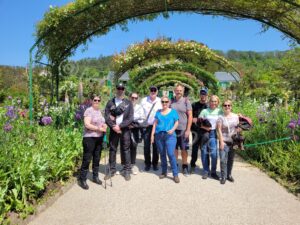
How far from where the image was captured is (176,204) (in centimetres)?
416

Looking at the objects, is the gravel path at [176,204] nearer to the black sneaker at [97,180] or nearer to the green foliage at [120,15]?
the black sneaker at [97,180]

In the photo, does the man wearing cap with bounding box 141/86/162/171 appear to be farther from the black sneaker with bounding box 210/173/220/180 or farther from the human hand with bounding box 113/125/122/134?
the black sneaker with bounding box 210/173/220/180

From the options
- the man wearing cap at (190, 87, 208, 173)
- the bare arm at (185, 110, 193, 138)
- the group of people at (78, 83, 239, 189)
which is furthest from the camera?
the man wearing cap at (190, 87, 208, 173)

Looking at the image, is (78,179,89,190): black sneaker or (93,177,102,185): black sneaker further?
(93,177,102,185): black sneaker

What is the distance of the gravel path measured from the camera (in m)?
3.69

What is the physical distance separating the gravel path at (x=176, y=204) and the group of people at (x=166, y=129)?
253 mm

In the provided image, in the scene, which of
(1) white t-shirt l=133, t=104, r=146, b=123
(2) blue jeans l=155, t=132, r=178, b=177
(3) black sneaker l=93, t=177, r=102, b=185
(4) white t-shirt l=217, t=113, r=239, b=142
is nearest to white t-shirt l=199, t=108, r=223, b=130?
(4) white t-shirt l=217, t=113, r=239, b=142

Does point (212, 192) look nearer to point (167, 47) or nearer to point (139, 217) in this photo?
point (139, 217)

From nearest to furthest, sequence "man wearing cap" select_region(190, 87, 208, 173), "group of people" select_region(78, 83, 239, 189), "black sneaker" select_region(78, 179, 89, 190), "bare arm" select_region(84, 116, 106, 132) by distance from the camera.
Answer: "bare arm" select_region(84, 116, 106, 132) → "black sneaker" select_region(78, 179, 89, 190) → "group of people" select_region(78, 83, 239, 189) → "man wearing cap" select_region(190, 87, 208, 173)

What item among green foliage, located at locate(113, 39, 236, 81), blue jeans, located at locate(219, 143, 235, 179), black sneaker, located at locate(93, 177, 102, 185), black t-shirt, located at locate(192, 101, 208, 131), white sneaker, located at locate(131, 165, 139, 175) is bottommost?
white sneaker, located at locate(131, 165, 139, 175)

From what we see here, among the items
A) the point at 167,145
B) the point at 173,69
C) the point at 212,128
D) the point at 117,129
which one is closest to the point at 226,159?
the point at 212,128

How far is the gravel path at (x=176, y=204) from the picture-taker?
12.1 ft

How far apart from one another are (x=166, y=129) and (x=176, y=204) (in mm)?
1394

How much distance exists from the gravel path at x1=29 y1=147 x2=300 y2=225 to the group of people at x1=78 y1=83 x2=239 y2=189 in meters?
0.25
